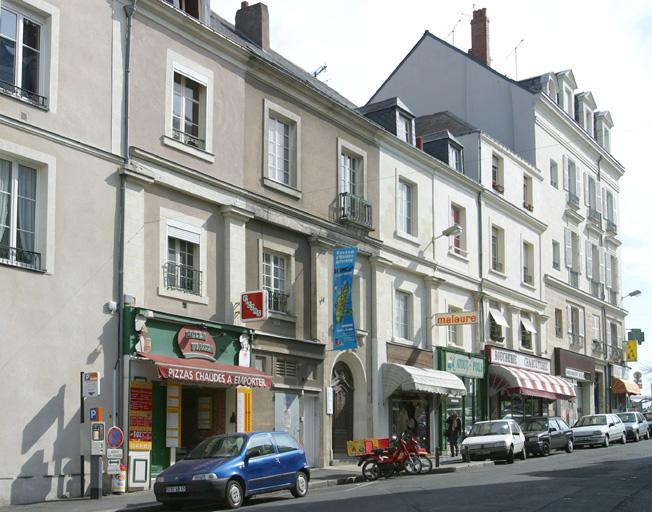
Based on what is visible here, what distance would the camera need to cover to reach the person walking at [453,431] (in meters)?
30.6

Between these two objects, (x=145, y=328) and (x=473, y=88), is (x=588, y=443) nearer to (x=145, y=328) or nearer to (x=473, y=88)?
(x=473, y=88)

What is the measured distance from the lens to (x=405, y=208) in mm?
31297

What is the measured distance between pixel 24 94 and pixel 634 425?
30.8 m

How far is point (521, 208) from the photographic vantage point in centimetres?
4012

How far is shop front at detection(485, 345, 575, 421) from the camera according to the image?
36.0 m

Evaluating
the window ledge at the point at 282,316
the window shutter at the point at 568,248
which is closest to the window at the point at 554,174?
the window shutter at the point at 568,248

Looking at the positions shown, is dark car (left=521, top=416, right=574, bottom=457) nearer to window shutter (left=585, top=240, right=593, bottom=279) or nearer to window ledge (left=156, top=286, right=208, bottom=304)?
window ledge (left=156, top=286, right=208, bottom=304)

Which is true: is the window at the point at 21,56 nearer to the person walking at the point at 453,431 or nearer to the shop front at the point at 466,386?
the person walking at the point at 453,431

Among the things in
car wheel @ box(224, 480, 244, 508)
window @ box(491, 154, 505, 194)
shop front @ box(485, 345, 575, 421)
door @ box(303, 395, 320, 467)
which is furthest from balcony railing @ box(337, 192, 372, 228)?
car wheel @ box(224, 480, 244, 508)

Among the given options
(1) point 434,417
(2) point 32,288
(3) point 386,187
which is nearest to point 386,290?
(3) point 386,187

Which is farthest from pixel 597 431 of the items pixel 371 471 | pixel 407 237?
pixel 371 471

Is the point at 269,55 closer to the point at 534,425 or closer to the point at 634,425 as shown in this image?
the point at 534,425

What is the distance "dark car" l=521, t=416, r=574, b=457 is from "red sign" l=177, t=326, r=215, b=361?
13.3m

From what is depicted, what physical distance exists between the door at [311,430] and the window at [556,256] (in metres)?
21.7
